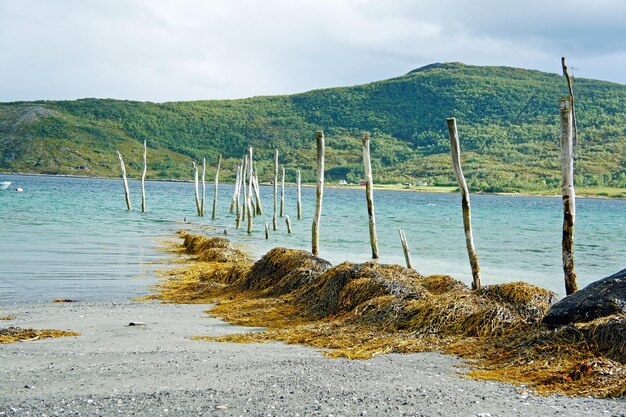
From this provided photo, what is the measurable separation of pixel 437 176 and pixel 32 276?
139109 mm

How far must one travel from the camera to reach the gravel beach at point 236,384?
628cm

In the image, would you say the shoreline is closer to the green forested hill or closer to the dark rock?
the green forested hill

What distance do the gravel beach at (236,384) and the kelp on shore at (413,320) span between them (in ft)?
1.53

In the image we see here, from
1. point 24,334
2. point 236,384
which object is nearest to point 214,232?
point 24,334

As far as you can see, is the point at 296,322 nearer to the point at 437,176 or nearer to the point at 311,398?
the point at 311,398

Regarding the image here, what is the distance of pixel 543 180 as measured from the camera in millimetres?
133625

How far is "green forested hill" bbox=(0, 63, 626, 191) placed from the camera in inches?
6014

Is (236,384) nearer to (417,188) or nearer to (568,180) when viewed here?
(568,180)

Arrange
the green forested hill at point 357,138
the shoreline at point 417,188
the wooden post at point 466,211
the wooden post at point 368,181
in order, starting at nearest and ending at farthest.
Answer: the wooden post at point 466,211
the wooden post at point 368,181
the shoreline at point 417,188
the green forested hill at point 357,138

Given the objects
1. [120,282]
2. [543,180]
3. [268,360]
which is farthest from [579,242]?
[543,180]

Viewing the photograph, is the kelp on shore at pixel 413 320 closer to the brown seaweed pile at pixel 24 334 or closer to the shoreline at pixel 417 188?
the brown seaweed pile at pixel 24 334

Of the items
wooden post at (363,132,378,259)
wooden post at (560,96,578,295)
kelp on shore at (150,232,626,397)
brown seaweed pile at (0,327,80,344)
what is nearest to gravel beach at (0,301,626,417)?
brown seaweed pile at (0,327,80,344)

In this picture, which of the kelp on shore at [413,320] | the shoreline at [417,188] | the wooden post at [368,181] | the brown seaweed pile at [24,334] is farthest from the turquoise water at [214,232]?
the shoreline at [417,188]

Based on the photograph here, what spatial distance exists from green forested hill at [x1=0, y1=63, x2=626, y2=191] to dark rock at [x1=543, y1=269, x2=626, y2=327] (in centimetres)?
12823
